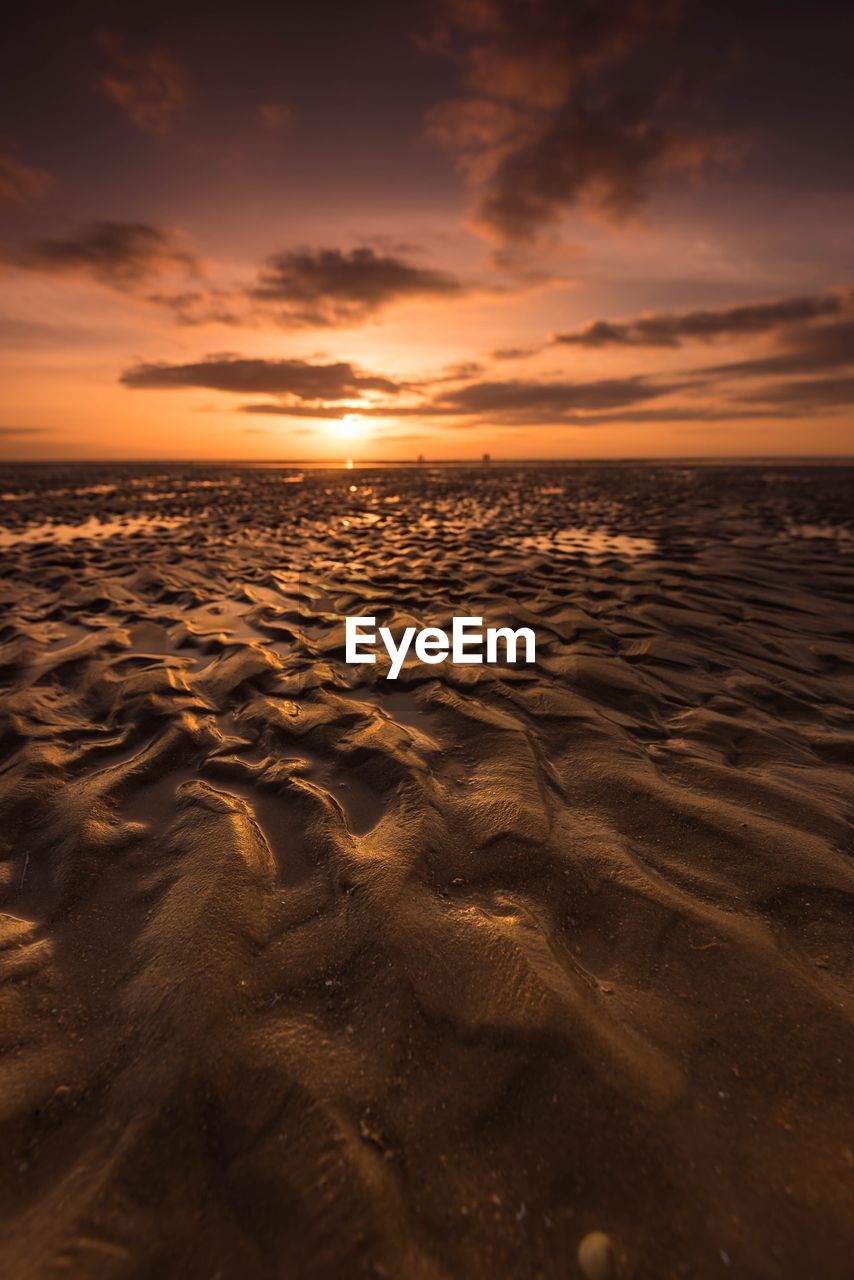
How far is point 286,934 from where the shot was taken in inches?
81.5

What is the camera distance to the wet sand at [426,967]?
131 cm

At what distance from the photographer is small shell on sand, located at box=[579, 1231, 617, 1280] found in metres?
1.22

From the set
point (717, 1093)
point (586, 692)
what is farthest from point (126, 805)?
point (586, 692)

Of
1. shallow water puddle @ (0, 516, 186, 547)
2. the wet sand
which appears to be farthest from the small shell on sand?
shallow water puddle @ (0, 516, 186, 547)

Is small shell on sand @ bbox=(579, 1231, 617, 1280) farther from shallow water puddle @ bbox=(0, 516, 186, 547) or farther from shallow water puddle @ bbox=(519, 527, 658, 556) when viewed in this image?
shallow water puddle @ bbox=(0, 516, 186, 547)

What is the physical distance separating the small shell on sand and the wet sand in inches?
0.4

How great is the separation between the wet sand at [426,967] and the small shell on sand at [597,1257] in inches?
0.4

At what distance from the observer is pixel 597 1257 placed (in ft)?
4.08

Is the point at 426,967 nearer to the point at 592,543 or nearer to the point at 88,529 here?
the point at 592,543

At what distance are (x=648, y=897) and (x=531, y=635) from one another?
11.1 feet

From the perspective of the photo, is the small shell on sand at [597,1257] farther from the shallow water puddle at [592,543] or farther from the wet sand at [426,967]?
the shallow water puddle at [592,543]

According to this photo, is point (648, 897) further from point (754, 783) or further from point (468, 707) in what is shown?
point (468, 707)

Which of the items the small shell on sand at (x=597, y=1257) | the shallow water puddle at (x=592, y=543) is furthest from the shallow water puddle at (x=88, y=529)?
the small shell on sand at (x=597, y=1257)

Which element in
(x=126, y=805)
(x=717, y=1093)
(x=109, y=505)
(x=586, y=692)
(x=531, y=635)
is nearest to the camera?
(x=717, y=1093)
